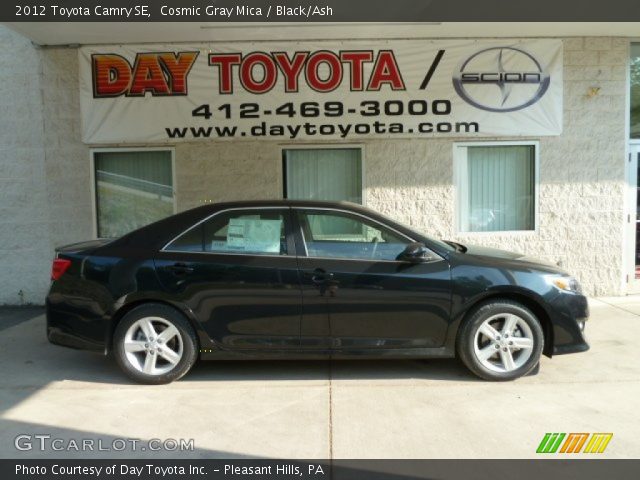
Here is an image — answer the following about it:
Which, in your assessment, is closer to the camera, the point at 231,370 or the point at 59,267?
the point at 59,267

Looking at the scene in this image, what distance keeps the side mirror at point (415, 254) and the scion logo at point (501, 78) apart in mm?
3987

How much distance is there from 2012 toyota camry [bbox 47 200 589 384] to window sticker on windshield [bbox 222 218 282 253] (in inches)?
0.7

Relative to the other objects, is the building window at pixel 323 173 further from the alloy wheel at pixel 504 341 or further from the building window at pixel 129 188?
the alloy wheel at pixel 504 341

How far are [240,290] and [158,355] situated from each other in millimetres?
913

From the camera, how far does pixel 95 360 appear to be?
5559 mm

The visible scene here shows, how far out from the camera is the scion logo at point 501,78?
788 cm

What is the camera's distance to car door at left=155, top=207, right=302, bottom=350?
470 cm

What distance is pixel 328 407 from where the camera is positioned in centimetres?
430

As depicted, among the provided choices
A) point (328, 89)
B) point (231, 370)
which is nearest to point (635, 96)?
point (328, 89)

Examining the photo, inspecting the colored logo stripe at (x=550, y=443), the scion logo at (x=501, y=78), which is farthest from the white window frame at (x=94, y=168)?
the colored logo stripe at (x=550, y=443)

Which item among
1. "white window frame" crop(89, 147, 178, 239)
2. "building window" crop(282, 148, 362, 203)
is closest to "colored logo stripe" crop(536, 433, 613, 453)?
"building window" crop(282, 148, 362, 203)

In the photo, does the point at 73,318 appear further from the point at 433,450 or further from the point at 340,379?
the point at 433,450

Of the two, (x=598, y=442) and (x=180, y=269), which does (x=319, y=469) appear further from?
(x=180, y=269)

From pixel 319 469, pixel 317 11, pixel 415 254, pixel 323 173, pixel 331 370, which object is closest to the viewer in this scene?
pixel 319 469
